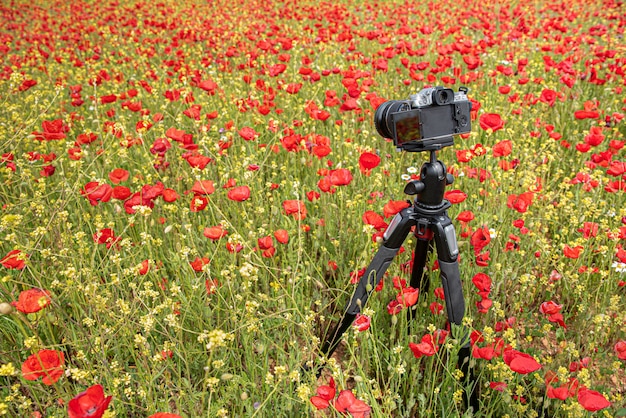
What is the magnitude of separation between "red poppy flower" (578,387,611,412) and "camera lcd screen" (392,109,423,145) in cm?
82

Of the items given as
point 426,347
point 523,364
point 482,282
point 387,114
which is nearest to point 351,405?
point 426,347

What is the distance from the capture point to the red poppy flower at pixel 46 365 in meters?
1.15

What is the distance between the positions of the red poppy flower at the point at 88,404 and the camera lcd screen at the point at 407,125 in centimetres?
97

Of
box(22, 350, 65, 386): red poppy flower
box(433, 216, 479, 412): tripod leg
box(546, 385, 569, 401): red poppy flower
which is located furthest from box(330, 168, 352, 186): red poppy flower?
box(22, 350, 65, 386): red poppy flower

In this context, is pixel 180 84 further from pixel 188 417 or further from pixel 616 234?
pixel 616 234

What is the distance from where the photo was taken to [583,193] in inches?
102

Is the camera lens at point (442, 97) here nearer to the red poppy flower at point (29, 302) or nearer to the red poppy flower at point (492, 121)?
the red poppy flower at point (492, 121)

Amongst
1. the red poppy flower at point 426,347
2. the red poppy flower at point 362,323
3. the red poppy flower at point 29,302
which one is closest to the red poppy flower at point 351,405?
the red poppy flower at point 362,323

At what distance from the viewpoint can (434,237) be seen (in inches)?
55.2

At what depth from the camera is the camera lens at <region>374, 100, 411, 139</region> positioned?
1299mm

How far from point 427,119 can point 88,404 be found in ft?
3.56

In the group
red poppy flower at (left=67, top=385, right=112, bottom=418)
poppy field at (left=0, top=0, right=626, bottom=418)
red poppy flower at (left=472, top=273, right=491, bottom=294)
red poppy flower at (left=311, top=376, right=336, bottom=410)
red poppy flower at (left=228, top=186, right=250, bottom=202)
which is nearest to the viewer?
red poppy flower at (left=67, top=385, right=112, bottom=418)

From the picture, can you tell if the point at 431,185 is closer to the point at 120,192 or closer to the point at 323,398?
the point at 323,398

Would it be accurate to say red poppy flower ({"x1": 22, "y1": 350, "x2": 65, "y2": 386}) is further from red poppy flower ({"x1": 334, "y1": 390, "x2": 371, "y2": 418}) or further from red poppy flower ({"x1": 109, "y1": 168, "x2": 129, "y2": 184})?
red poppy flower ({"x1": 109, "y1": 168, "x2": 129, "y2": 184})
